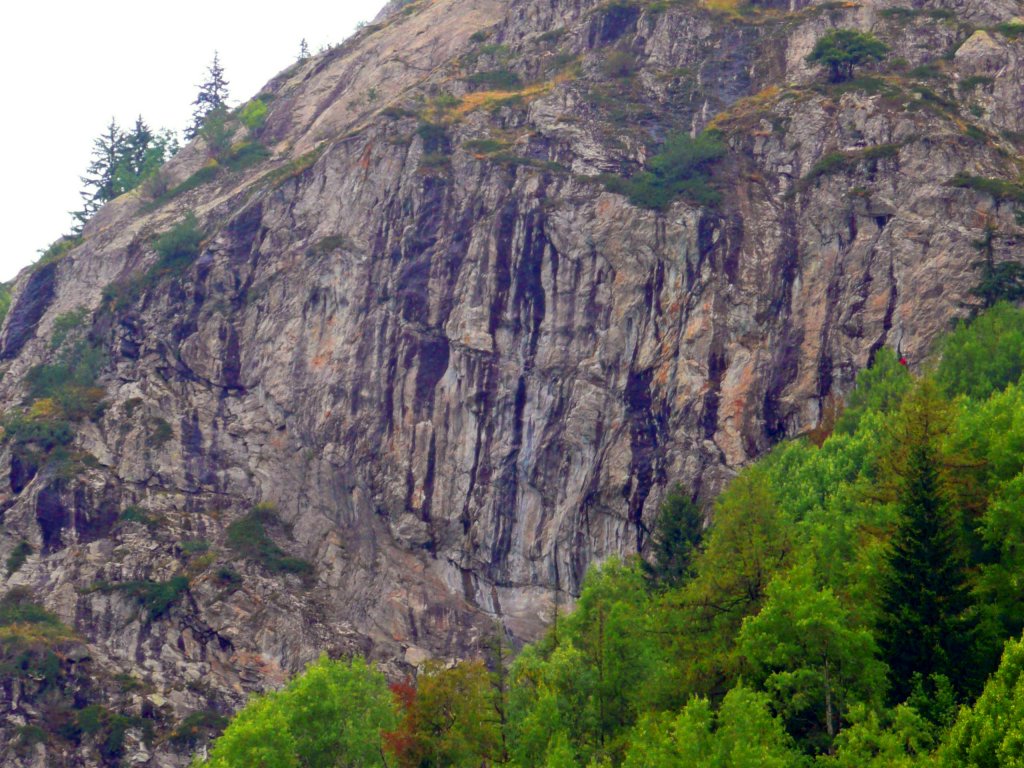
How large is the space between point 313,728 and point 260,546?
2456cm

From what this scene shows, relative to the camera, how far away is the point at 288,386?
8031cm

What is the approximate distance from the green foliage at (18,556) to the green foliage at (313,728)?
25360mm

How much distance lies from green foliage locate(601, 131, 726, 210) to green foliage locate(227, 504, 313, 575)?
29.7m

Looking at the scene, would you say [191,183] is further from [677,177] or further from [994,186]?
[994,186]

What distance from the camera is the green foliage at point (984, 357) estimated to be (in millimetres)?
59531

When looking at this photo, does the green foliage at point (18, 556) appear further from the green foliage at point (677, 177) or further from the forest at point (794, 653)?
the green foliage at point (677, 177)

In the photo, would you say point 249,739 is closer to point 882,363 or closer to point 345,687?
point 345,687

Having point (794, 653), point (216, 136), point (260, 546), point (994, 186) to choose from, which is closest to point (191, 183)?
point (216, 136)

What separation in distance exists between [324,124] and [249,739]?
60.7 metres

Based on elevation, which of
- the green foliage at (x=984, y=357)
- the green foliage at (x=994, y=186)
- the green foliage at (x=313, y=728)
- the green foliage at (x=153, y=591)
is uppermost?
the green foliage at (x=994, y=186)

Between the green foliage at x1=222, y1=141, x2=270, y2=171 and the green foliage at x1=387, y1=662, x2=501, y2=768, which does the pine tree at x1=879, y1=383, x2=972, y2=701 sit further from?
the green foliage at x1=222, y1=141, x2=270, y2=171

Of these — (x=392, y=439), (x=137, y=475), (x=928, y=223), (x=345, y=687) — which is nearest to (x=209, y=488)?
(x=137, y=475)

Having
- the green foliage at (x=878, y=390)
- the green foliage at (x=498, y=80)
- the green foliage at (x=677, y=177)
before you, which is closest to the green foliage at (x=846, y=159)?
the green foliage at (x=677, y=177)

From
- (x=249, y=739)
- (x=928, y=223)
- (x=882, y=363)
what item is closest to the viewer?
(x=249, y=739)
